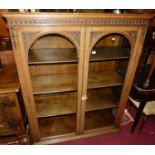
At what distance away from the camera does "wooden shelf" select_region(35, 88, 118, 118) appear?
181 cm

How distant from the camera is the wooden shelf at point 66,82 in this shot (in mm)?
1634

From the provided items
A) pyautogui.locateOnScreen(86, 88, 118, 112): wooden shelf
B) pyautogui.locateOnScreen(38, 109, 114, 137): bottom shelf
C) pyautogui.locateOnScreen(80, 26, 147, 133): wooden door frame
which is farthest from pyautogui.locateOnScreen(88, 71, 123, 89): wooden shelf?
pyautogui.locateOnScreen(38, 109, 114, 137): bottom shelf

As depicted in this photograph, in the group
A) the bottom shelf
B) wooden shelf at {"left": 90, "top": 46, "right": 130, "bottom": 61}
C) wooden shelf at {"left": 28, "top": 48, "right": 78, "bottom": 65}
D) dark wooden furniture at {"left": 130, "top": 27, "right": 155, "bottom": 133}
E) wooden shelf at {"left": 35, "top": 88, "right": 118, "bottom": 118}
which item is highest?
wooden shelf at {"left": 28, "top": 48, "right": 78, "bottom": 65}

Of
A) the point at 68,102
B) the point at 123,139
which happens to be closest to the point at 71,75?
the point at 68,102

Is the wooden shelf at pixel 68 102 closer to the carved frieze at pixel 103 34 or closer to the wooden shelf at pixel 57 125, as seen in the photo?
the wooden shelf at pixel 57 125

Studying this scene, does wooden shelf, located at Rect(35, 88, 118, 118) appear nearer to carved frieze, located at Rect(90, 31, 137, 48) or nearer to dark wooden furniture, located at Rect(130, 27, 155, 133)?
dark wooden furniture, located at Rect(130, 27, 155, 133)

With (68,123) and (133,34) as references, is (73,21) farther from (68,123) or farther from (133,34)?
(68,123)

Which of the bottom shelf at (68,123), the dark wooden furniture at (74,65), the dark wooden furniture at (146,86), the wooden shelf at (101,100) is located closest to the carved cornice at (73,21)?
the dark wooden furniture at (74,65)

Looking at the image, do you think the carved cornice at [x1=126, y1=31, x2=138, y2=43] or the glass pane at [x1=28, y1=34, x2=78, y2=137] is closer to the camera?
the carved cornice at [x1=126, y1=31, x2=138, y2=43]

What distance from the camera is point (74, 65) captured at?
190 centimetres

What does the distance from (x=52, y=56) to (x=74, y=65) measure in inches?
17.2

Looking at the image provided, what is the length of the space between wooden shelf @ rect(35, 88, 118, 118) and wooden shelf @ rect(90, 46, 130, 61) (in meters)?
0.69
